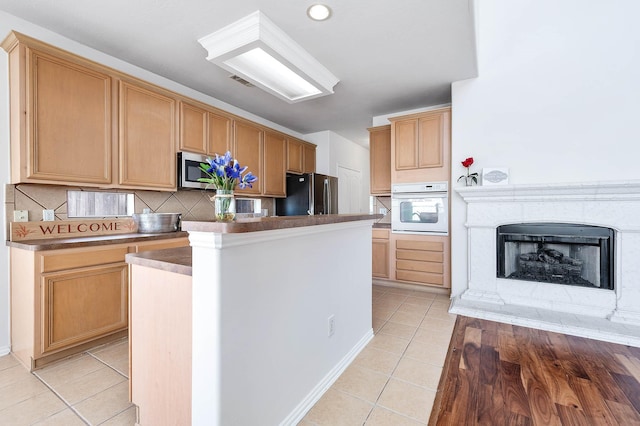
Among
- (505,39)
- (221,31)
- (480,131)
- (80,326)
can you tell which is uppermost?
(505,39)

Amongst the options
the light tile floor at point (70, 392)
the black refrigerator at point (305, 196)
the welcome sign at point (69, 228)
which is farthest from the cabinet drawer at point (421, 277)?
the welcome sign at point (69, 228)

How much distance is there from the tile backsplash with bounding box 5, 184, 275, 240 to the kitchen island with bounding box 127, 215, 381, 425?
1.68 metres

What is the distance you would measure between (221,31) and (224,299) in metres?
2.23

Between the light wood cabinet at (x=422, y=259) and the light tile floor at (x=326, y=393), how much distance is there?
123 cm

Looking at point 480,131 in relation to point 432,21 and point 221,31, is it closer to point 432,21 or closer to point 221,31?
point 432,21

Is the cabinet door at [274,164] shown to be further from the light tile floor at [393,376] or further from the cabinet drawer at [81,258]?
the light tile floor at [393,376]

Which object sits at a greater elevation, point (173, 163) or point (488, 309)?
point (173, 163)

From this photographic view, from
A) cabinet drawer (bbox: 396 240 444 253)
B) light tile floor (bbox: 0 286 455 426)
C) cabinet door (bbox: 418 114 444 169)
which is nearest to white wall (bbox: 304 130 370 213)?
cabinet door (bbox: 418 114 444 169)

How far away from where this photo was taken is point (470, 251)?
3256mm

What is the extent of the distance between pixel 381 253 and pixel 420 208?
2.79 feet

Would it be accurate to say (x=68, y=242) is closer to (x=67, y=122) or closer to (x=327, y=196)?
(x=67, y=122)

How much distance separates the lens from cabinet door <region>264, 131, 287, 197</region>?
4227 millimetres

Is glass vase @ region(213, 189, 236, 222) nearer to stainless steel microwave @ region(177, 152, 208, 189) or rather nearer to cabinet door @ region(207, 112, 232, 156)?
stainless steel microwave @ region(177, 152, 208, 189)

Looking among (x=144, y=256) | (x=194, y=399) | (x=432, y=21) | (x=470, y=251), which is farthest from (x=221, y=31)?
(x=470, y=251)
